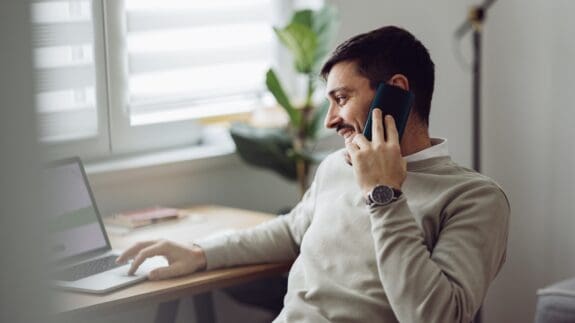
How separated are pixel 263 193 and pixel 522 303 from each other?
934 millimetres

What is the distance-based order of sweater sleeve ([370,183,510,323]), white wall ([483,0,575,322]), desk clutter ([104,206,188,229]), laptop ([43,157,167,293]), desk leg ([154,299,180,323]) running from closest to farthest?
sweater sleeve ([370,183,510,323]) < laptop ([43,157,167,293]) < desk leg ([154,299,180,323]) < desk clutter ([104,206,188,229]) < white wall ([483,0,575,322])

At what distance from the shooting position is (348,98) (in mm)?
1530

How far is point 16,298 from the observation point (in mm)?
275

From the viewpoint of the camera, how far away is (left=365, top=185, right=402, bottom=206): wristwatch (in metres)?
1.33

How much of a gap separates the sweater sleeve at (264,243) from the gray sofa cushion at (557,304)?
64 cm

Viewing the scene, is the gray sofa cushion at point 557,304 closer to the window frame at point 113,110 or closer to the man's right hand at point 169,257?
the man's right hand at point 169,257

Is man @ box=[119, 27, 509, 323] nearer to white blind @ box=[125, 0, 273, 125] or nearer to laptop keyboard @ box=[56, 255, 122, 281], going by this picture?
laptop keyboard @ box=[56, 255, 122, 281]

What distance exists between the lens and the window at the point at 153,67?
2.25 meters

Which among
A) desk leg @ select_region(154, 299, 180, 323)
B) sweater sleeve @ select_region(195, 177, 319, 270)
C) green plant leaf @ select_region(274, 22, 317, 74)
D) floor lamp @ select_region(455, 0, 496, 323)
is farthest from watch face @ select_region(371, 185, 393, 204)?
floor lamp @ select_region(455, 0, 496, 323)

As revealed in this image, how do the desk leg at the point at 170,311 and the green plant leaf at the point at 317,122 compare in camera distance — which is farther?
the green plant leaf at the point at 317,122

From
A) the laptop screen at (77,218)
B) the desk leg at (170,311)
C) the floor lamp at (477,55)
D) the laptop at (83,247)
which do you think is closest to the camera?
the laptop at (83,247)

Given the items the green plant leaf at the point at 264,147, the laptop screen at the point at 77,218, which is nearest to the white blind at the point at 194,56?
the green plant leaf at the point at 264,147

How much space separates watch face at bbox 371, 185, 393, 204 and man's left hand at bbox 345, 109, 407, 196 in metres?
0.01

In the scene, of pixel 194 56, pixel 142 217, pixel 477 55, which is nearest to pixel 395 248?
pixel 142 217
